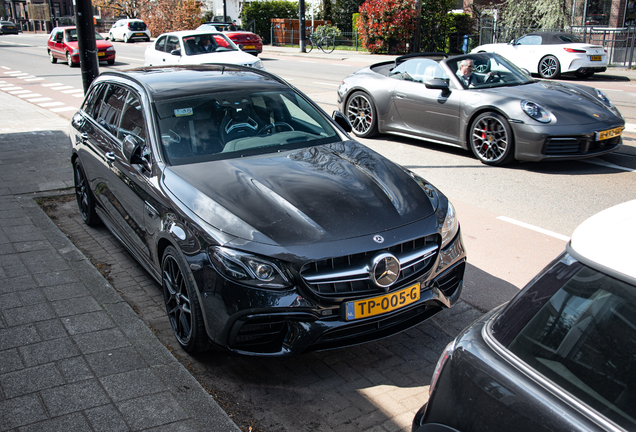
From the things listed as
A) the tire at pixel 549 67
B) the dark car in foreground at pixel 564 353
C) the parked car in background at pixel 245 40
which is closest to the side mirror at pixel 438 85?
the dark car in foreground at pixel 564 353

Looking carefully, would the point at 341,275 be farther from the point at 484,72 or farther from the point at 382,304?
the point at 484,72

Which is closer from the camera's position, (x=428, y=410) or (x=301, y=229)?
(x=428, y=410)

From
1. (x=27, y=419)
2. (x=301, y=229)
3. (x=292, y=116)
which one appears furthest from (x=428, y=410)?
(x=292, y=116)

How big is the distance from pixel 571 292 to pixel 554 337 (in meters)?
0.14

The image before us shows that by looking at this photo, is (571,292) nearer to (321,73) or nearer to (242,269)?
(242,269)

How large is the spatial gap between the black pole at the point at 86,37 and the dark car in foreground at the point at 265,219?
379 cm

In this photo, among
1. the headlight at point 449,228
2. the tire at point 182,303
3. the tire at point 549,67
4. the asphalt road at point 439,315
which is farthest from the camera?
the tire at point 549,67

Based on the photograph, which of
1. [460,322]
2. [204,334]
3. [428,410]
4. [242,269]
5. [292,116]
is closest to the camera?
[428,410]

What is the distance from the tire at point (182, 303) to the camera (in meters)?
3.34

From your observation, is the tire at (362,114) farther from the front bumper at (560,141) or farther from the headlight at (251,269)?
the headlight at (251,269)

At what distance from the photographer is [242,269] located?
3.10 metres

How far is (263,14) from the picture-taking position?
40.4 meters

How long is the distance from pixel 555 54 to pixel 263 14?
27375 mm

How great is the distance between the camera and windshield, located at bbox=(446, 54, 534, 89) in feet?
27.8
